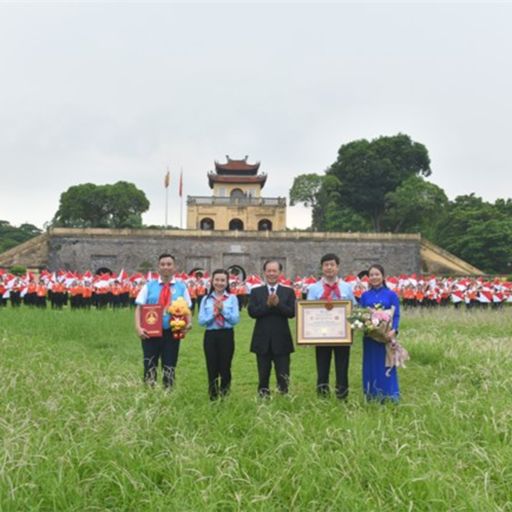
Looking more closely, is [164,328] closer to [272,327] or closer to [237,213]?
[272,327]

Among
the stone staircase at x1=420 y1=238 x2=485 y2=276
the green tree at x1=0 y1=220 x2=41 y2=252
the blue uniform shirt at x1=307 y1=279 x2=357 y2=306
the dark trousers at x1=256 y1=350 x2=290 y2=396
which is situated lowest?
the dark trousers at x1=256 y1=350 x2=290 y2=396

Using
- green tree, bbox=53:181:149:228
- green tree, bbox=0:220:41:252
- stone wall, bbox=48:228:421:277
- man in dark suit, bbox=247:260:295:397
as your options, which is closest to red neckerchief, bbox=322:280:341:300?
man in dark suit, bbox=247:260:295:397

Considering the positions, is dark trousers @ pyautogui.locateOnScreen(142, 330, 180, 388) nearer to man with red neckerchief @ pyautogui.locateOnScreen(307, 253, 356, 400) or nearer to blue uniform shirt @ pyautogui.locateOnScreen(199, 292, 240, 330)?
blue uniform shirt @ pyautogui.locateOnScreen(199, 292, 240, 330)

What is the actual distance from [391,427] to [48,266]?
33876 mm

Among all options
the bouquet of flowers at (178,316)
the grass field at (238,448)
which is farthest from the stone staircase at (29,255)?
the bouquet of flowers at (178,316)

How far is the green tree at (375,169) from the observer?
44.1 meters

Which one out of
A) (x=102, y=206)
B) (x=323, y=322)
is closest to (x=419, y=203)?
(x=102, y=206)

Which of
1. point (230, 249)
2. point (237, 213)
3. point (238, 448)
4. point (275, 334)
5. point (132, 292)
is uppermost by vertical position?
point (237, 213)

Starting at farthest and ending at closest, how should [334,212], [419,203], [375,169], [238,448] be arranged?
1. [334,212]
2. [375,169]
3. [419,203]
4. [238,448]

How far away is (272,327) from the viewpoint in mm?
4879

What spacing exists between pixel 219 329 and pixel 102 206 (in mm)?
44077

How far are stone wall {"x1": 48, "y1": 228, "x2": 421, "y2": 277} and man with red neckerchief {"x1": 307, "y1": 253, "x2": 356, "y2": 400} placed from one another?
100 feet

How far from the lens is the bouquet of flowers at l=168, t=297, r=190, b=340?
Answer: 4.88 m

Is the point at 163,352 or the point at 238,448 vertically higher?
the point at 163,352
